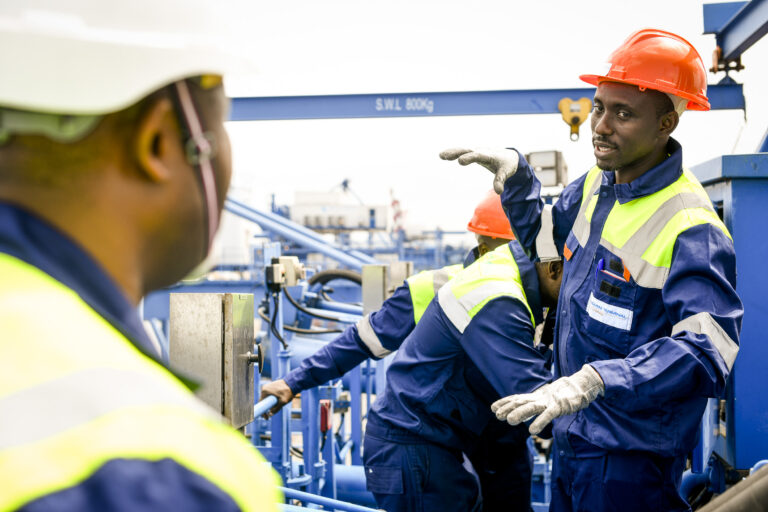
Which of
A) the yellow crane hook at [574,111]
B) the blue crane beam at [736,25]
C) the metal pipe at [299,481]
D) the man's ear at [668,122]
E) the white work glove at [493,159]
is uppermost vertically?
the blue crane beam at [736,25]

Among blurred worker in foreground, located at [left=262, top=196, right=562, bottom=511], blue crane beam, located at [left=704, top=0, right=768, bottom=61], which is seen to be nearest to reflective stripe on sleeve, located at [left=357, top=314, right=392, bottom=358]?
blurred worker in foreground, located at [left=262, top=196, right=562, bottom=511]

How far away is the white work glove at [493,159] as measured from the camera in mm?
2270

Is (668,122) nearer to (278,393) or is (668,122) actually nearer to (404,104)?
(278,393)

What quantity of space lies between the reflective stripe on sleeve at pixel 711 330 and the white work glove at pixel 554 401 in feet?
0.91

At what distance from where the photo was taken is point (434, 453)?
237 centimetres

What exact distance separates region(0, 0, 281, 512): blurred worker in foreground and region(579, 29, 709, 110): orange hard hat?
1.68m

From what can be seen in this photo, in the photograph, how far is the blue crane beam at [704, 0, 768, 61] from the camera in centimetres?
500

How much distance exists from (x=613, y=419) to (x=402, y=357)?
848mm

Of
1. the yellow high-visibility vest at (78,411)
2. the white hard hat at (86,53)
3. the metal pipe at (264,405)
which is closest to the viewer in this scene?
the yellow high-visibility vest at (78,411)

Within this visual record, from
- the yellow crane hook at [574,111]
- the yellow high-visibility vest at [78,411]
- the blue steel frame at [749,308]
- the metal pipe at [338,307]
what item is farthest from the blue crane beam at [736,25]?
the yellow high-visibility vest at [78,411]

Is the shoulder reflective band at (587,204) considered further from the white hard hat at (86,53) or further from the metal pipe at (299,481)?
the metal pipe at (299,481)

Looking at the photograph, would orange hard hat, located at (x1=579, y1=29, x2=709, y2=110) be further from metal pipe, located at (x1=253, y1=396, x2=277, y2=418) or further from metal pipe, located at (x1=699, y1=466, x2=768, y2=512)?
metal pipe, located at (x1=253, y1=396, x2=277, y2=418)

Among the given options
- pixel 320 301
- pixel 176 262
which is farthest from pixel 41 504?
pixel 320 301

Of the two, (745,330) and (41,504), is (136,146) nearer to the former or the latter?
(41,504)
